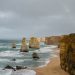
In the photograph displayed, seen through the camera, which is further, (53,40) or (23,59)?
(53,40)

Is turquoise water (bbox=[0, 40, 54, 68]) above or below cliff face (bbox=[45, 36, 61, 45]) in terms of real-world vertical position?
below

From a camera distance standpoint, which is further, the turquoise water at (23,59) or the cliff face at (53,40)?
the cliff face at (53,40)

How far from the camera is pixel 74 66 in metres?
25.1

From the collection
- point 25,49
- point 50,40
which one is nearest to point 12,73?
point 25,49

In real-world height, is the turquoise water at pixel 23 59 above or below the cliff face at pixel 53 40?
below

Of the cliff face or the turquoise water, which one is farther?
the cliff face

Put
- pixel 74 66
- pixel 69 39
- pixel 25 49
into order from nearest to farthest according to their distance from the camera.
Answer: pixel 74 66, pixel 69 39, pixel 25 49

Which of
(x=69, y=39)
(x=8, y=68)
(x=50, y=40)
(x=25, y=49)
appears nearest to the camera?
(x=69, y=39)

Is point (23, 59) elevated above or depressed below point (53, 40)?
below

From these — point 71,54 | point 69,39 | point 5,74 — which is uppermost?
point 69,39

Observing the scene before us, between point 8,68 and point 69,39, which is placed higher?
point 69,39

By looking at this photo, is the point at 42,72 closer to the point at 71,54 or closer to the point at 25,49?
the point at 71,54

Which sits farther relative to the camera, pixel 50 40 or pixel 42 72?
pixel 50 40

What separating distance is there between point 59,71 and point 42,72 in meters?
2.33
